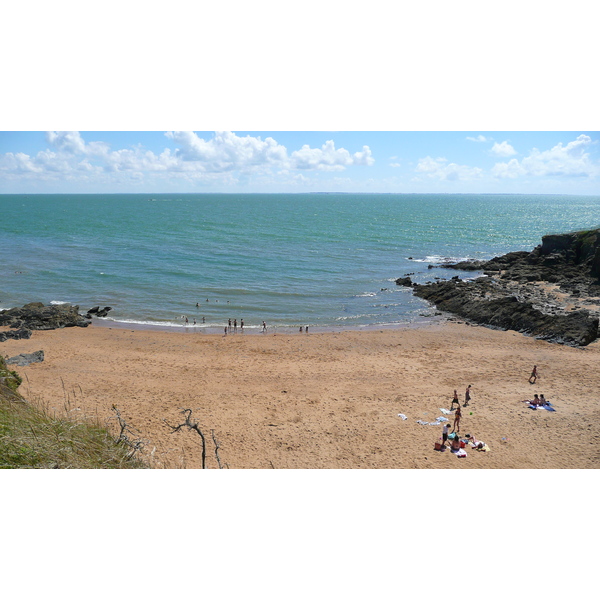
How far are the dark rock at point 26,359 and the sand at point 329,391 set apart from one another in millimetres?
384

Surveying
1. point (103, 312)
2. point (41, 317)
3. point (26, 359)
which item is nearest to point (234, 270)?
point (103, 312)

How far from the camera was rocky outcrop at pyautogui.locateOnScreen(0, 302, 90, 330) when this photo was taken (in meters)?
21.8

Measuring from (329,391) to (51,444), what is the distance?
39.1ft

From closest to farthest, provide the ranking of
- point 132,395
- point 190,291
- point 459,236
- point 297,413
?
point 297,413, point 132,395, point 190,291, point 459,236

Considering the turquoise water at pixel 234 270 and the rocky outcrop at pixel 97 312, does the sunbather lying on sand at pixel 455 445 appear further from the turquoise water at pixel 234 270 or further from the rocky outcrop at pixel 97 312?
the rocky outcrop at pixel 97 312

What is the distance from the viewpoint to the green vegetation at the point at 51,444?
2861mm

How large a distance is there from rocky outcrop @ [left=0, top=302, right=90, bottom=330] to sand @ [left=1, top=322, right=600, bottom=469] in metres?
1.09

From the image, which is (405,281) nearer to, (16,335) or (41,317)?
(41,317)

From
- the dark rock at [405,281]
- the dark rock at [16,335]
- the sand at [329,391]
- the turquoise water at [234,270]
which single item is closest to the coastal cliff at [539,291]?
the dark rock at [405,281]

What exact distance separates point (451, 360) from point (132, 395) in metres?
12.6

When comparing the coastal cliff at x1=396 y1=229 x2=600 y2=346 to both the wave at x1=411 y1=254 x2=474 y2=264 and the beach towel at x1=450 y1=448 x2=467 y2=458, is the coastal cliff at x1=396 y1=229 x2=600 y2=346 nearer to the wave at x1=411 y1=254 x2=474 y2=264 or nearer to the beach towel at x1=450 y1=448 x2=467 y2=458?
the wave at x1=411 y1=254 x2=474 y2=264

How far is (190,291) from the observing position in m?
30.3

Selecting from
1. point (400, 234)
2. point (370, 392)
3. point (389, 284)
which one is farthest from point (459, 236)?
point (370, 392)

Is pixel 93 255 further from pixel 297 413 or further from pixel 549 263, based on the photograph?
pixel 549 263
